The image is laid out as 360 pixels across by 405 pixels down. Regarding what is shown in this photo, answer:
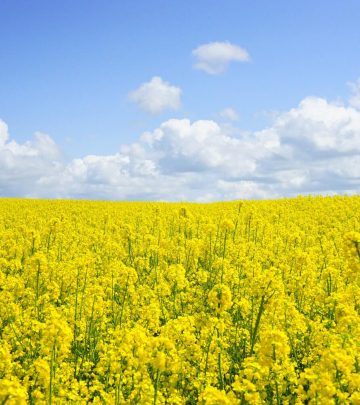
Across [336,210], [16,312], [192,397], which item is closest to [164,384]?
[192,397]

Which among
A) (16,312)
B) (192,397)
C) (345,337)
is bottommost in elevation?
(192,397)

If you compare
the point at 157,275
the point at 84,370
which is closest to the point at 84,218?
the point at 157,275

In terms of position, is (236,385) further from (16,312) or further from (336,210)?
(336,210)

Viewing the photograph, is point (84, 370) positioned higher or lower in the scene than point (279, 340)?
lower

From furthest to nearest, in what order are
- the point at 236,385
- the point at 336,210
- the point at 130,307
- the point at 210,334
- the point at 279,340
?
the point at 336,210 < the point at 130,307 < the point at 210,334 < the point at 279,340 < the point at 236,385

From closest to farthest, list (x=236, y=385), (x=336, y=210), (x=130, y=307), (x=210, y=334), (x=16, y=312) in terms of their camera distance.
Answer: (x=236, y=385), (x=210, y=334), (x=16, y=312), (x=130, y=307), (x=336, y=210)

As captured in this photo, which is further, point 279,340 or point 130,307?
point 130,307

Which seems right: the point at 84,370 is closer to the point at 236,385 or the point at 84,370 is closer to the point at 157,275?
the point at 236,385

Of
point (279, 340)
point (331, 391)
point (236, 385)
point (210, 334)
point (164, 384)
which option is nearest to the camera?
point (331, 391)

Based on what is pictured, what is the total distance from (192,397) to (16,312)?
11.6ft

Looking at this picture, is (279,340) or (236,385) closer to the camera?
(236,385)

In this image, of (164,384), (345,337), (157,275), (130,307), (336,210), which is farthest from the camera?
(336,210)

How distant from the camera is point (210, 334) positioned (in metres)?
6.31

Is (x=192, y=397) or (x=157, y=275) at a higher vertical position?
(x=157, y=275)
